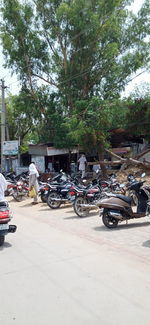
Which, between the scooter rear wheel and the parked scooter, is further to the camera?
the scooter rear wheel

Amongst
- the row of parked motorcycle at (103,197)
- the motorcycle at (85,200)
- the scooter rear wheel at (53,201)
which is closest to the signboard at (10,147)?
the row of parked motorcycle at (103,197)

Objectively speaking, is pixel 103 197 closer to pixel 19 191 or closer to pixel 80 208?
pixel 80 208

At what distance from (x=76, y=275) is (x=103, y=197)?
Answer: 16.2 ft

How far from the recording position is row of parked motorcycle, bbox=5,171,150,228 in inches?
341

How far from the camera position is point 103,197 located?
1002 centimetres

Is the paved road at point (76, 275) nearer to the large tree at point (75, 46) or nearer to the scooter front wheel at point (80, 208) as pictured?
the scooter front wheel at point (80, 208)

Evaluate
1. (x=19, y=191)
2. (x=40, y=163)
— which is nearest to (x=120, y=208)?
(x=19, y=191)

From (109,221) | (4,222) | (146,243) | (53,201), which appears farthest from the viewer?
(53,201)

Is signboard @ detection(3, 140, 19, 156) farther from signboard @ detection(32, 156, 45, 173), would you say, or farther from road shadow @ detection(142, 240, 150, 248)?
road shadow @ detection(142, 240, 150, 248)

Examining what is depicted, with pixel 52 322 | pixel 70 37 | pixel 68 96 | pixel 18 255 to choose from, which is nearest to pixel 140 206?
pixel 18 255

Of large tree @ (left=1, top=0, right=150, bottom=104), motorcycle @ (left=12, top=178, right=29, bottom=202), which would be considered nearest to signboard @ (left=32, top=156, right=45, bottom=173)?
large tree @ (left=1, top=0, right=150, bottom=104)

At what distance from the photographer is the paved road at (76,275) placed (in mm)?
3910

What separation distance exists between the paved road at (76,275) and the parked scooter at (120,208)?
0.28 metres

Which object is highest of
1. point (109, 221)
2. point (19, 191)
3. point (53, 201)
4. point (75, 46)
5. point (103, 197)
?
point (75, 46)
